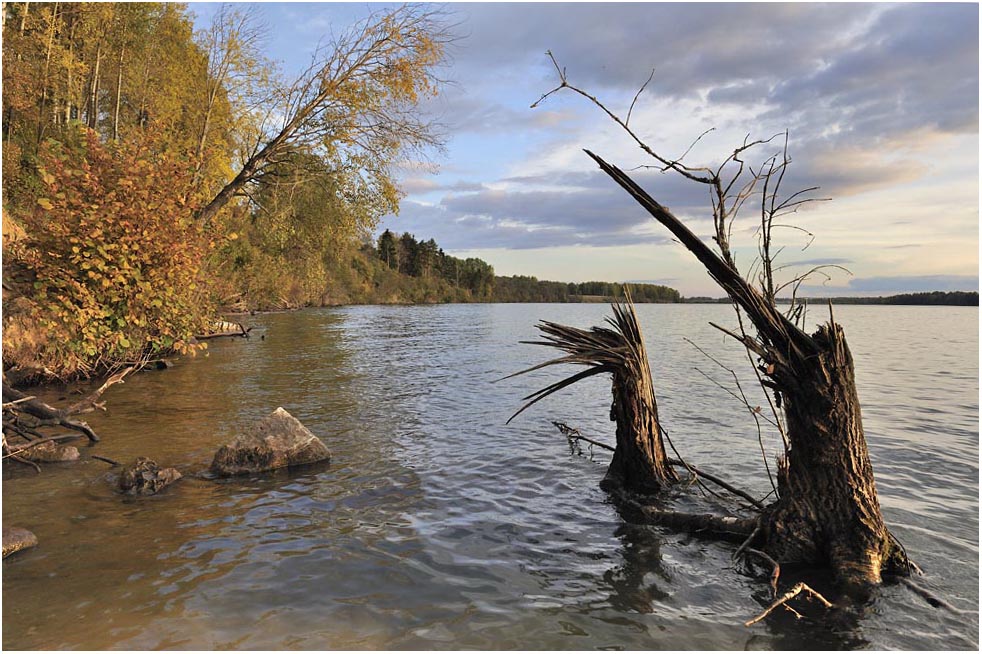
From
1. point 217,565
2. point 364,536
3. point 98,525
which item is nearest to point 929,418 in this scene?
point 364,536

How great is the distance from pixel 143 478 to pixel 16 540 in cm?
218

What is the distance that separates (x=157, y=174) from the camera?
40.9 feet

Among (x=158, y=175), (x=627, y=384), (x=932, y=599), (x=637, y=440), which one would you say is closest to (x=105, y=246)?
(x=158, y=175)

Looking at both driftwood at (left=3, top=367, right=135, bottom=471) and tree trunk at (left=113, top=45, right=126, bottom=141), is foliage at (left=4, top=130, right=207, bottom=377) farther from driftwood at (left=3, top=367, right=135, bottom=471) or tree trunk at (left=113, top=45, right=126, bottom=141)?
tree trunk at (left=113, top=45, right=126, bottom=141)

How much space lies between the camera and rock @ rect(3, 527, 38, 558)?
634cm

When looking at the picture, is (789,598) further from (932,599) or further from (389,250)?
(389,250)

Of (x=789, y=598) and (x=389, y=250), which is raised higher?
(x=389, y=250)

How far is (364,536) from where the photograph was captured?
7.21 meters

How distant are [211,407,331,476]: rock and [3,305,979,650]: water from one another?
393mm

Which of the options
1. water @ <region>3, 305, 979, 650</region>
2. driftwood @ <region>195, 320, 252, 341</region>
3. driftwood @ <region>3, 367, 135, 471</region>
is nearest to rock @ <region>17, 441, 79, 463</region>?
driftwood @ <region>3, 367, 135, 471</region>

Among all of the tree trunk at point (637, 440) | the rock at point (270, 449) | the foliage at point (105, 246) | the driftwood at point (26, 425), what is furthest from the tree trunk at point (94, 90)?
the tree trunk at point (637, 440)

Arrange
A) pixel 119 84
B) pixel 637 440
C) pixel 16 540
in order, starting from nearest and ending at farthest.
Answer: pixel 16 540
pixel 637 440
pixel 119 84

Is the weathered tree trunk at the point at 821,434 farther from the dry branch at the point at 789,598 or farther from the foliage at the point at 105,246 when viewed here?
the foliage at the point at 105,246

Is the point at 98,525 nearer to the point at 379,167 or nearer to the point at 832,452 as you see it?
the point at 832,452
